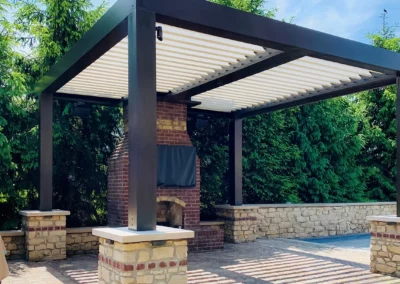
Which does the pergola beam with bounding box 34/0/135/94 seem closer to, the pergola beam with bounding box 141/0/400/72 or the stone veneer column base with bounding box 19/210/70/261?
the pergola beam with bounding box 141/0/400/72

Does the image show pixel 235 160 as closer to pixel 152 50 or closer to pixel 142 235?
pixel 152 50

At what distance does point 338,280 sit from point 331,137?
743 centimetres

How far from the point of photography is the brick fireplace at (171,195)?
8.29 meters

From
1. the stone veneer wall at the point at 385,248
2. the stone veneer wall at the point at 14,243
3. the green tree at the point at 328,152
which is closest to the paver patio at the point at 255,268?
the stone veneer wall at the point at 385,248

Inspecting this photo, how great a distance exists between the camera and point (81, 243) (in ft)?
27.0

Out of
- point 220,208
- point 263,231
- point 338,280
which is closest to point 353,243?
point 263,231

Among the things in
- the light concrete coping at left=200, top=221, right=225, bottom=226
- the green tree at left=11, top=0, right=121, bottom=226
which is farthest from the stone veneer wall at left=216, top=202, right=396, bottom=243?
the green tree at left=11, top=0, right=121, bottom=226

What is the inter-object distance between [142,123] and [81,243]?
488cm

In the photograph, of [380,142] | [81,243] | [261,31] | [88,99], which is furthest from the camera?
[380,142]

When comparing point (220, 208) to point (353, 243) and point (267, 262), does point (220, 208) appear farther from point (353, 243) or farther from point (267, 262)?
point (353, 243)

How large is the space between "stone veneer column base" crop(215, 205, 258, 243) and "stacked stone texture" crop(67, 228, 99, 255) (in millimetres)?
3043

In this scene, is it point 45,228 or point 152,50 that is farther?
point 45,228

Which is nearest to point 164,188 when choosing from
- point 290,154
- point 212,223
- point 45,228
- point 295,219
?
point 212,223

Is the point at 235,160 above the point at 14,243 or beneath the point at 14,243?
above
